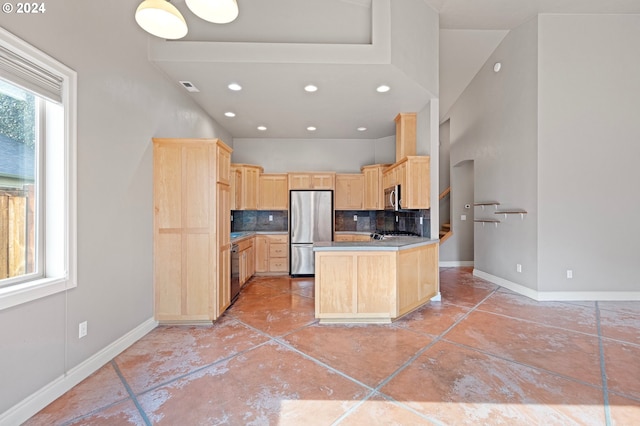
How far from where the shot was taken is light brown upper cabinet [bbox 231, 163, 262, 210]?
5527 mm

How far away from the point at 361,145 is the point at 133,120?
4.65 meters

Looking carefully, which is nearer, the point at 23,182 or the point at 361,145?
the point at 23,182

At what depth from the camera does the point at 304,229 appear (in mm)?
5617

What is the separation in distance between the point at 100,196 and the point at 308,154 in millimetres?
4483

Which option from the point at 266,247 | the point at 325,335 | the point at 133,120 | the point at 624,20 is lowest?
the point at 325,335

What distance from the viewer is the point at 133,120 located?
8.98 feet

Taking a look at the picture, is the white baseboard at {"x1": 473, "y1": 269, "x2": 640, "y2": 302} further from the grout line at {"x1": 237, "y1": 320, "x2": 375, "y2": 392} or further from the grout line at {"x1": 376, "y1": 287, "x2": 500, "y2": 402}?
the grout line at {"x1": 237, "y1": 320, "x2": 375, "y2": 392}

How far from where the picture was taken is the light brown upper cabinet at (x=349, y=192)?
19.5 ft

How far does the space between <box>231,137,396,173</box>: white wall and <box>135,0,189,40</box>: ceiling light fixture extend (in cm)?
442

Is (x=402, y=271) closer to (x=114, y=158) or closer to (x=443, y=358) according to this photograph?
(x=443, y=358)

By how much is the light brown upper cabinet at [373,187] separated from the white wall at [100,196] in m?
3.87

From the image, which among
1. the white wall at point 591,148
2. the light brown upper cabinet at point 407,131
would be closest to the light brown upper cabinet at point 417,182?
the light brown upper cabinet at point 407,131

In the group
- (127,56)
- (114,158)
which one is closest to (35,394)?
(114,158)

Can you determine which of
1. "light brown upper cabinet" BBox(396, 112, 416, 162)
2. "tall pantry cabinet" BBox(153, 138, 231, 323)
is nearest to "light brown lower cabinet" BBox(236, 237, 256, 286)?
"tall pantry cabinet" BBox(153, 138, 231, 323)
